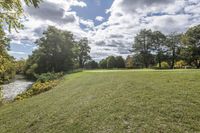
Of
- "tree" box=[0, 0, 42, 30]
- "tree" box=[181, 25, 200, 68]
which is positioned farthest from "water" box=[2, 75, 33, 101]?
"tree" box=[181, 25, 200, 68]

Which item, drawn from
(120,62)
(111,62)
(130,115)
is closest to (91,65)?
(111,62)

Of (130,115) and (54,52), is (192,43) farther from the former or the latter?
(130,115)

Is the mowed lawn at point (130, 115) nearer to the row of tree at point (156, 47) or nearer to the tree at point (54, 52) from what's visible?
the tree at point (54, 52)

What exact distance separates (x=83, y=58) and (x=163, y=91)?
7302 cm

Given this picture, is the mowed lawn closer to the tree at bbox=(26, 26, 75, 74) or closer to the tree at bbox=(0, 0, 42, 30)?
the tree at bbox=(0, 0, 42, 30)

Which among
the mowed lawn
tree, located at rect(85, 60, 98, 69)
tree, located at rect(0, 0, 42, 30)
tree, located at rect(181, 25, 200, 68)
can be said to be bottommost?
the mowed lawn

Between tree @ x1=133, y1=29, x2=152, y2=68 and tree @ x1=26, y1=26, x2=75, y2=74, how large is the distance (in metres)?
23.3

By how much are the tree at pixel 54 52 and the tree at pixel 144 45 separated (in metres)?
23.3

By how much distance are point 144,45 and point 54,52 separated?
95.9 ft

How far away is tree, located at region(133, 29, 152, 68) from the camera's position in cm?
6525

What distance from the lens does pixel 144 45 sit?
65750 mm

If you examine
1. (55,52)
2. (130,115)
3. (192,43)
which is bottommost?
(130,115)

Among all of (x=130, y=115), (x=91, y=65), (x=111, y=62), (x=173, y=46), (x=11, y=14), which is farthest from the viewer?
(x=91, y=65)

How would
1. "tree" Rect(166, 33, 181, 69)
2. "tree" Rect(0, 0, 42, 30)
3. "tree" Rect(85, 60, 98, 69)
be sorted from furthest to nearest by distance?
"tree" Rect(85, 60, 98, 69)
"tree" Rect(166, 33, 181, 69)
"tree" Rect(0, 0, 42, 30)
